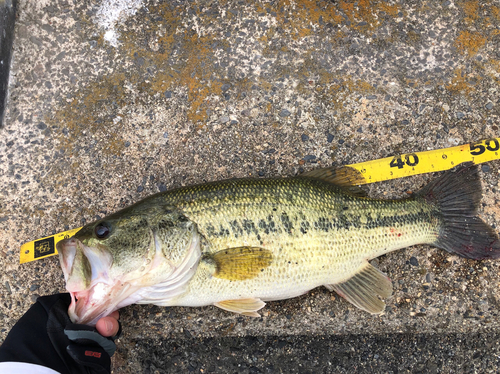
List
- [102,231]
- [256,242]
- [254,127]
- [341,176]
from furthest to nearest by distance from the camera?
[254,127] < [341,176] < [256,242] < [102,231]

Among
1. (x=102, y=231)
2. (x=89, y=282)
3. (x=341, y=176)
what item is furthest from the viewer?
(x=341, y=176)

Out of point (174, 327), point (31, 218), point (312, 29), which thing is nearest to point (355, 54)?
point (312, 29)

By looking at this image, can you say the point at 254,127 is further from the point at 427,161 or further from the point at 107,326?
the point at 107,326

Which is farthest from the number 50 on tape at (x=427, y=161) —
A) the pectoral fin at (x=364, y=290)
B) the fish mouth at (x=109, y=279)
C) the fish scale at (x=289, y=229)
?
the fish mouth at (x=109, y=279)

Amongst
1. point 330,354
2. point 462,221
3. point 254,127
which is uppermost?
point 254,127

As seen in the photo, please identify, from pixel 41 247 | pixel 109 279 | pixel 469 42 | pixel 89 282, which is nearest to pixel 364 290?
pixel 109 279

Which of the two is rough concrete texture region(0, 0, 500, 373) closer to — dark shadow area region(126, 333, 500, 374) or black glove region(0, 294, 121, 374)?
dark shadow area region(126, 333, 500, 374)

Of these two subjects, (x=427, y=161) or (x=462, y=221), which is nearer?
(x=462, y=221)
